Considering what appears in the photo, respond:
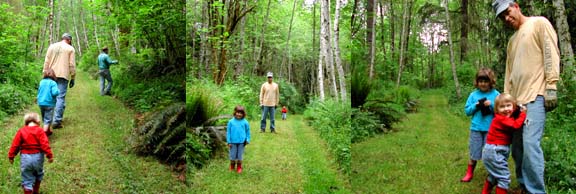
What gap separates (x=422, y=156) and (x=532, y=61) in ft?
4.30

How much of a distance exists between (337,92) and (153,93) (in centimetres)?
176

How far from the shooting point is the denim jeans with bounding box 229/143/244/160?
318 cm

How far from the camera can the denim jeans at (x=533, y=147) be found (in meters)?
3.07

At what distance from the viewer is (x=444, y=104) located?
375cm

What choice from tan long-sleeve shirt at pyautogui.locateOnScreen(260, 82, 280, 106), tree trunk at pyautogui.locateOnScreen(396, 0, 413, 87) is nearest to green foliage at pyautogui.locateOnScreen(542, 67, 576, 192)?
tree trunk at pyautogui.locateOnScreen(396, 0, 413, 87)

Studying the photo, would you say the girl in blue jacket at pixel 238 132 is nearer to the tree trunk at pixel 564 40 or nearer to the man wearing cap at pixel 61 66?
the man wearing cap at pixel 61 66

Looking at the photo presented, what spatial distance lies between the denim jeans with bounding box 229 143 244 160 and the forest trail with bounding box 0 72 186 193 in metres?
0.71

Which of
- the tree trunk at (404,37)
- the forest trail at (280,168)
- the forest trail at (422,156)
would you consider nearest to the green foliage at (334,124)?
the forest trail at (280,168)

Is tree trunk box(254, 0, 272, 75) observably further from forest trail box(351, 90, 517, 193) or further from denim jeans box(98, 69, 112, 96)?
denim jeans box(98, 69, 112, 96)

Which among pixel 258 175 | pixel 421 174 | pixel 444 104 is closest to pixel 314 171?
pixel 258 175

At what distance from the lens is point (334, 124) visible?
3.48 metres

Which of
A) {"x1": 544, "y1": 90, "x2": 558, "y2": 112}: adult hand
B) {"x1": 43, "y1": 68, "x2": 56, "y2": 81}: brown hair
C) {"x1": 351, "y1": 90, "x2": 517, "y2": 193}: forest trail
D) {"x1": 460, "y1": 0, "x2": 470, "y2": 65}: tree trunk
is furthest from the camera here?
{"x1": 351, "y1": 90, "x2": 517, "y2": 193}: forest trail

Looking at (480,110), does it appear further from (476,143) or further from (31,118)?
(31,118)

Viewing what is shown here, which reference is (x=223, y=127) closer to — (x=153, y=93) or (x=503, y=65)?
(x=153, y=93)
